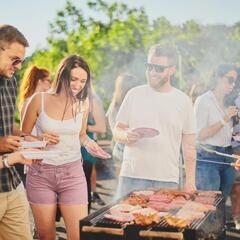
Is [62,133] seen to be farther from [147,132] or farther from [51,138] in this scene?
[147,132]

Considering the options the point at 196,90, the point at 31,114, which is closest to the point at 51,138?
the point at 31,114

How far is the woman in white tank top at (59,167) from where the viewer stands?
3523mm

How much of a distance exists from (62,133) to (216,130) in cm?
190

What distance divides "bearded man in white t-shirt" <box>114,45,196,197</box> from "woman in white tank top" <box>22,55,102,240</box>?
55 centimetres

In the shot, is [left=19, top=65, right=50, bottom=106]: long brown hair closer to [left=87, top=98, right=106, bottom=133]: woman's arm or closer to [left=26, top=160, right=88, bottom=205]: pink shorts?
[left=87, top=98, right=106, bottom=133]: woman's arm

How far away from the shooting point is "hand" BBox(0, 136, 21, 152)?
2850 millimetres

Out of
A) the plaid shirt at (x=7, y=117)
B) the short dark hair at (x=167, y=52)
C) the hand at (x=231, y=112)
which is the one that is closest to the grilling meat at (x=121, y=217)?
the plaid shirt at (x=7, y=117)

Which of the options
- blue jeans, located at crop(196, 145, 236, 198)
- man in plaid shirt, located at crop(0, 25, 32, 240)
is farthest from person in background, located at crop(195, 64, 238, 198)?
man in plaid shirt, located at crop(0, 25, 32, 240)

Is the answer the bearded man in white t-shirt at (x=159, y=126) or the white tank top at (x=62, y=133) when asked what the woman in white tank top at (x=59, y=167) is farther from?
the bearded man in white t-shirt at (x=159, y=126)

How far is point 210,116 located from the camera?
493 cm

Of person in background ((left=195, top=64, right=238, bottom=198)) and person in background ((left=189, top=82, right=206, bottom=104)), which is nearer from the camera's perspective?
person in background ((left=195, top=64, right=238, bottom=198))

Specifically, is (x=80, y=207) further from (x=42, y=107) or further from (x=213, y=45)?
(x=213, y=45)

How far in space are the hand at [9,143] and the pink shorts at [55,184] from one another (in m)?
0.67

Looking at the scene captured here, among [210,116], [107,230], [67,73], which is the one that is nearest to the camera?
[107,230]
